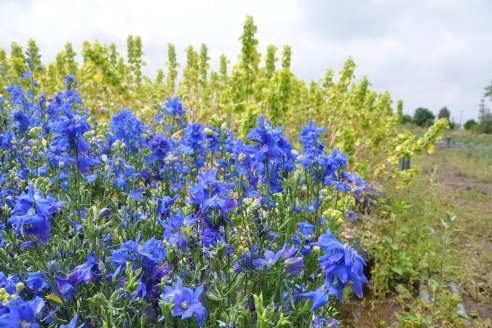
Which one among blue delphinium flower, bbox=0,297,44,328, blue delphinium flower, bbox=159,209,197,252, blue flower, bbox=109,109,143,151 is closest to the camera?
blue delphinium flower, bbox=0,297,44,328

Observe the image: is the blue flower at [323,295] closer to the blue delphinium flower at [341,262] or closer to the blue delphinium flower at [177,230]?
the blue delphinium flower at [341,262]

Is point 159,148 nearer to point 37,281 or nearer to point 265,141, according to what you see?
point 265,141

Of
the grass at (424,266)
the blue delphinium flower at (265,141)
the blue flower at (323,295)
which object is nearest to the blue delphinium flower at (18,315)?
the blue flower at (323,295)

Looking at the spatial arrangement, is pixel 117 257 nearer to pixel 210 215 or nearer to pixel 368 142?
pixel 210 215

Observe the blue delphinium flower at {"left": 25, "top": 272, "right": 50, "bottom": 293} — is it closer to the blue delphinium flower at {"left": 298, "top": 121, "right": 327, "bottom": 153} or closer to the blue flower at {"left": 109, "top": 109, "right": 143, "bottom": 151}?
the blue flower at {"left": 109, "top": 109, "right": 143, "bottom": 151}

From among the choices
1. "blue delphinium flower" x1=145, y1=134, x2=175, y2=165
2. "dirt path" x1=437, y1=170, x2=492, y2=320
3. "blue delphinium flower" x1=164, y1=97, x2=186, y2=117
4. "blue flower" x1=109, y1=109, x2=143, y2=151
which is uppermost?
"blue delphinium flower" x1=164, y1=97, x2=186, y2=117

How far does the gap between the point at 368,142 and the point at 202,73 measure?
422cm

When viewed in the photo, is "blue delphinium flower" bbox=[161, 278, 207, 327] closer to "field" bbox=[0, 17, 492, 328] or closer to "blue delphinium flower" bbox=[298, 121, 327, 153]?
"field" bbox=[0, 17, 492, 328]

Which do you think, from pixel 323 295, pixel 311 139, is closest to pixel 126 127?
pixel 311 139

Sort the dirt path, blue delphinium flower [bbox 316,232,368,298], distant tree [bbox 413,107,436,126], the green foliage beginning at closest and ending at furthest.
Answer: blue delphinium flower [bbox 316,232,368,298] → the dirt path → the green foliage → distant tree [bbox 413,107,436,126]

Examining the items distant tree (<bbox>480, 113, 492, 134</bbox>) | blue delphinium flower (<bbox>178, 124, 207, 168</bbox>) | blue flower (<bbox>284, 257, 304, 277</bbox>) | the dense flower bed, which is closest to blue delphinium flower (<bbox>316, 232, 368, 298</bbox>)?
the dense flower bed

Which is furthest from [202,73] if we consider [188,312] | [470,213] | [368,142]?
[188,312]

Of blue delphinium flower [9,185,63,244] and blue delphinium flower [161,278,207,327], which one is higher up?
blue delphinium flower [9,185,63,244]

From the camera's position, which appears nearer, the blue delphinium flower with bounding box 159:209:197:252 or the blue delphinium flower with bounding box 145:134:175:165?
the blue delphinium flower with bounding box 159:209:197:252
